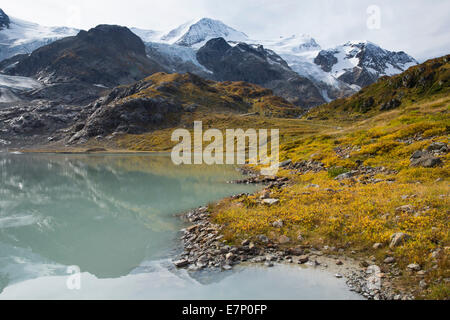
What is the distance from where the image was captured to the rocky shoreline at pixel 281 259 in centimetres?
930

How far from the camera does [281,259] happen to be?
11922mm

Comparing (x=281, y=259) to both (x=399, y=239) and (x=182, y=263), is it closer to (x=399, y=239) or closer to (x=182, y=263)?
(x=182, y=263)

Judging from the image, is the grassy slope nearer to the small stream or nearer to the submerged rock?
the submerged rock

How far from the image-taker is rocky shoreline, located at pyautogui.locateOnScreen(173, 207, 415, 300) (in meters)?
9.30

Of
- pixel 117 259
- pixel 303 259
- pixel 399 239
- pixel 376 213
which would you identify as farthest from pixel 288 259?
pixel 117 259

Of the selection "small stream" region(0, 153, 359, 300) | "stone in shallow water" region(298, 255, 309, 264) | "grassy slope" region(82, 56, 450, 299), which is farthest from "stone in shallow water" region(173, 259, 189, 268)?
"stone in shallow water" region(298, 255, 309, 264)

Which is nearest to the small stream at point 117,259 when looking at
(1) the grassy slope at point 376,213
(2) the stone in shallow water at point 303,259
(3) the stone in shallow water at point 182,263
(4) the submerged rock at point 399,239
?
(3) the stone in shallow water at point 182,263

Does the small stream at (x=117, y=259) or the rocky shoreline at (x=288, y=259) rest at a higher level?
the rocky shoreline at (x=288, y=259)

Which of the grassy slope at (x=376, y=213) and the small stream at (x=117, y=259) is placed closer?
the small stream at (x=117, y=259)

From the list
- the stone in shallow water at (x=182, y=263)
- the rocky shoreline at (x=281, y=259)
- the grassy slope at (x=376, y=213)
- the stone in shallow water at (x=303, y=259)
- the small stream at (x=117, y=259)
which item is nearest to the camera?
the rocky shoreline at (x=281, y=259)

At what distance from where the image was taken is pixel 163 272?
1187 centimetres

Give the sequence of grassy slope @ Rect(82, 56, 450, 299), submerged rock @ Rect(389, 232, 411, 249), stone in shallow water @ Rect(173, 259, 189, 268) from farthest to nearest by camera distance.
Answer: stone in shallow water @ Rect(173, 259, 189, 268) → submerged rock @ Rect(389, 232, 411, 249) → grassy slope @ Rect(82, 56, 450, 299)

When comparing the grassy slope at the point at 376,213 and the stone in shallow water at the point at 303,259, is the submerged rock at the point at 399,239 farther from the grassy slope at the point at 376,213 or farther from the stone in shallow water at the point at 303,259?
the stone in shallow water at the point at 303,259
